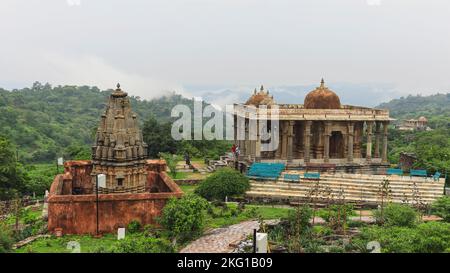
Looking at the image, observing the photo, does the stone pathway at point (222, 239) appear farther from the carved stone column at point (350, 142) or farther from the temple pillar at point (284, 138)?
the carved stone column at point (350, 142)

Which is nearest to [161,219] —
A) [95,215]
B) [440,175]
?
[95,215]

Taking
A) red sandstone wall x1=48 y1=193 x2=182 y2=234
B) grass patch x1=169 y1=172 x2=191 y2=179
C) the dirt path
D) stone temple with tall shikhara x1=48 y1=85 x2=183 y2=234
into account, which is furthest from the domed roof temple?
red sandstone wall x1=48 y1=193 x2=182 y2=234

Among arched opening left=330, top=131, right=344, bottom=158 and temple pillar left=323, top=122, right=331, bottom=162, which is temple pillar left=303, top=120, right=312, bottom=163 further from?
arched opening left=330, top=131, right=344, bottom=158

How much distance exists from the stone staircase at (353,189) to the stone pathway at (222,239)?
604 cm

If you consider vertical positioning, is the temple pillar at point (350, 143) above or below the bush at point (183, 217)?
above

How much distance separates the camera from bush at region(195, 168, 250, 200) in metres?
29.7

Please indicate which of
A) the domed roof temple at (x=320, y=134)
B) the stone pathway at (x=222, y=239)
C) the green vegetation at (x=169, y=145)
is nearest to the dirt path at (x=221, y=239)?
the stone pathway at (x=222, y=239)

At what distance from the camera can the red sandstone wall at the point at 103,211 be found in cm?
2152

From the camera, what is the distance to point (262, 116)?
114 feet

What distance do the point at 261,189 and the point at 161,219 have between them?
11.0 meters

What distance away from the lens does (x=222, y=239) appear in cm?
2144

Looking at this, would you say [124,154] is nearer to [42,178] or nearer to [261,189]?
[261,189]

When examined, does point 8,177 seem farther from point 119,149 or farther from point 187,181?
point 119,149

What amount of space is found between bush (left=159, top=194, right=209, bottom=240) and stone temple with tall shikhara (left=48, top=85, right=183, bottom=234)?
1.33 meters
